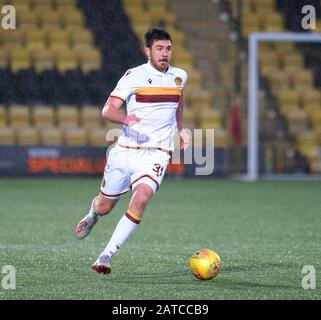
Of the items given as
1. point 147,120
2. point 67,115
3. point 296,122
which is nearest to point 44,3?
point 67,115

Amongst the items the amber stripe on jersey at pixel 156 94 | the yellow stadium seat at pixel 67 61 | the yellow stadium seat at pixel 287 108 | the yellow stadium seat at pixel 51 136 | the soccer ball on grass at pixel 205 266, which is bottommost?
the soccer ball on grass at pixel 205 266

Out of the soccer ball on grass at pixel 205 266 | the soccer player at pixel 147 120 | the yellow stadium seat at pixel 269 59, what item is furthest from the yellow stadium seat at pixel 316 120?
the soccer ball on grass at pixel 205 266

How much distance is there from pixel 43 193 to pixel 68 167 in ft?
9.73

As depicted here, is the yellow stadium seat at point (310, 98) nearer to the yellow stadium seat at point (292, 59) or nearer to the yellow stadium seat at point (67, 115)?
the yellow stadium seat at point (292, 59)

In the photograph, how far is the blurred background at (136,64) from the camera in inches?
792

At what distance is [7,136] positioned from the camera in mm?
19891

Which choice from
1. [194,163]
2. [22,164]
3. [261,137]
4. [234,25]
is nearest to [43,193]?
[22,164]

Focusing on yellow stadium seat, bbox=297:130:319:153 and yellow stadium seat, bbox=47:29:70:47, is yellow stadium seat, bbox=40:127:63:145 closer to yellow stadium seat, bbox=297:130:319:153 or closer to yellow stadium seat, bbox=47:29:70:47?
yellow stadium seat, bbox=47:29:70:47

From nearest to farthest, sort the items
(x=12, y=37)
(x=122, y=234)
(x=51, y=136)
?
(x=122, y=234)
(x=51, y=136)
(x=12, y=37)

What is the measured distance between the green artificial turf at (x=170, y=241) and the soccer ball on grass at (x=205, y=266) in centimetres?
6

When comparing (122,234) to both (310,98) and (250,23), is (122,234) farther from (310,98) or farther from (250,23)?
(250,23)

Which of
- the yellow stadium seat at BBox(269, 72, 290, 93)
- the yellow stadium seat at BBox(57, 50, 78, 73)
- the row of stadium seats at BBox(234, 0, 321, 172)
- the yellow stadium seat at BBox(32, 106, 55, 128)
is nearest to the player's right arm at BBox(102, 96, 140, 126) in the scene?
the yellow stadium seat at BBox(32, 106, 55, 128)

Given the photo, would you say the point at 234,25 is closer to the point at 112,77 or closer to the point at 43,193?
the point at 112,77

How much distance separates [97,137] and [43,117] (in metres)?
1.31
